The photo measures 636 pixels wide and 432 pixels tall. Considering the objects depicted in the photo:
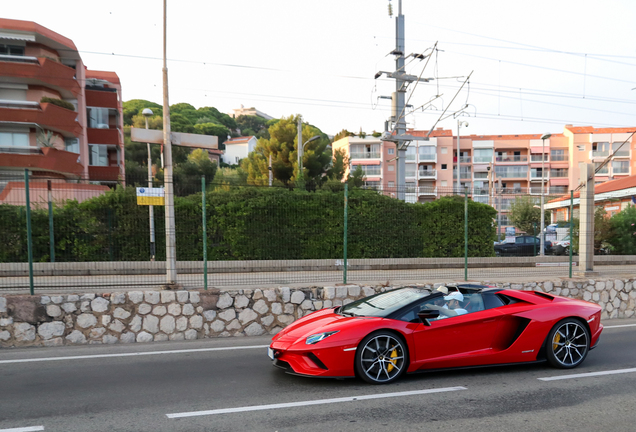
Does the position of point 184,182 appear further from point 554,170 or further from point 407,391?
point 554,170

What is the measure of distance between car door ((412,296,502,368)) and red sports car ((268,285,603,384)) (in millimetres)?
12

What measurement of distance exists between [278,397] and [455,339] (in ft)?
7.48

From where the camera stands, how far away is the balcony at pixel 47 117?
31547 millimetres

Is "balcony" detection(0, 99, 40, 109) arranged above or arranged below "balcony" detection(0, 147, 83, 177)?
above

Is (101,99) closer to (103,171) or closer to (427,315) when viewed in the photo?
(103,171)

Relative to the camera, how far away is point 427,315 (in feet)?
20.4

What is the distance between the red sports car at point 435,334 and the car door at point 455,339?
1 cm

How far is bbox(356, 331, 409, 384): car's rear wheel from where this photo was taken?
5938 mm

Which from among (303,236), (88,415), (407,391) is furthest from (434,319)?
(303,236)

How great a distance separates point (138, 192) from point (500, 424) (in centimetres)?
734

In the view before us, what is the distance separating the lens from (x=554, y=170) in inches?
2955

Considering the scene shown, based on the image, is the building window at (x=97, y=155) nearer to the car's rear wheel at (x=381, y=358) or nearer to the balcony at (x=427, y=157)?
the car's rear wheel at (x=381, y=358)

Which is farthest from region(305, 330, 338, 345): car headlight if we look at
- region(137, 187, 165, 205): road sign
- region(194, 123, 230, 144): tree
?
region(194, 123, 230, 144): tree

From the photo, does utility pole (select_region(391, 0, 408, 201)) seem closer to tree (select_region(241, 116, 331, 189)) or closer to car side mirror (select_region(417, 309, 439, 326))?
tree (select_region(241, 116, 331, 189))
